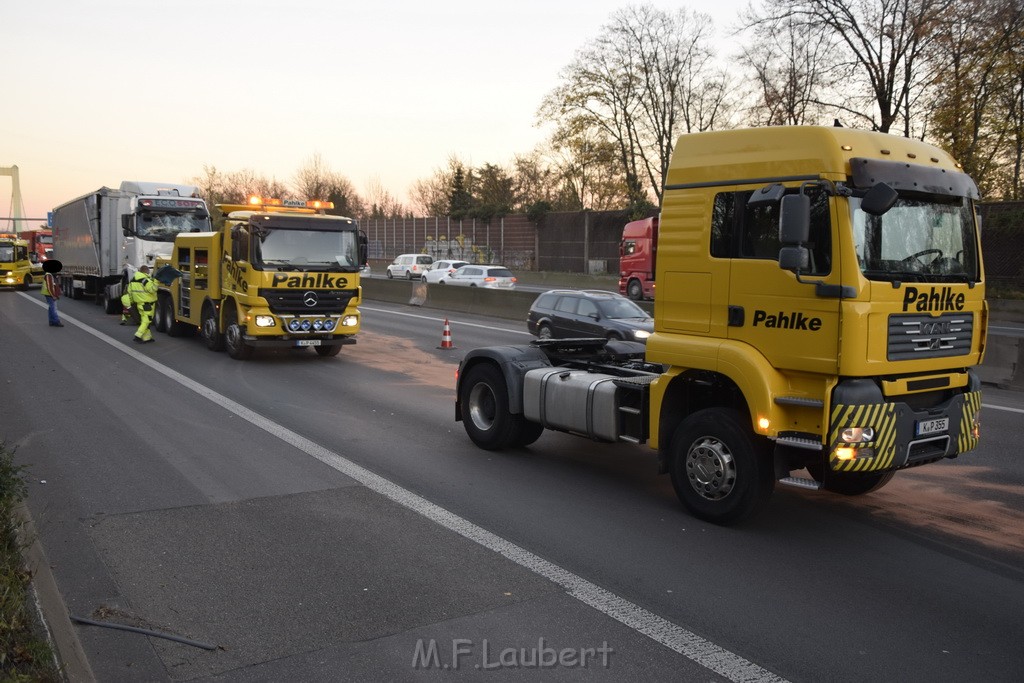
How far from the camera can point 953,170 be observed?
6637 millimetres

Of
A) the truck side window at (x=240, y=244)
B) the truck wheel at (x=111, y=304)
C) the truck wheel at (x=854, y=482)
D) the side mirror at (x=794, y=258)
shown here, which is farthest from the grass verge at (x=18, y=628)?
the truck wheel at (x=111, y=304)

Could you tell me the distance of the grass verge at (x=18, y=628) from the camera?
12.7 ft

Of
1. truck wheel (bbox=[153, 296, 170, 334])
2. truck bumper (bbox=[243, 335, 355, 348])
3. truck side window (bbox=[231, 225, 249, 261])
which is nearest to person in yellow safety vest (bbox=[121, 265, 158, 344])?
truck wheel (bbox=[153, 296, 170, 334])

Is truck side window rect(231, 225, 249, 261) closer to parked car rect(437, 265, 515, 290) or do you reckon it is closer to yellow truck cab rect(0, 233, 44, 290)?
parked car rect(437, 265, 515, 290)

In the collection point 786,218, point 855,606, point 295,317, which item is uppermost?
point 786,218

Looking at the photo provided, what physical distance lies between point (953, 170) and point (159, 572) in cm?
634

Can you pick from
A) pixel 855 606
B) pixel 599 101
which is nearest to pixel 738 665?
pixel 855 606

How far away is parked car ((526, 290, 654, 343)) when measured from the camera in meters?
17.4

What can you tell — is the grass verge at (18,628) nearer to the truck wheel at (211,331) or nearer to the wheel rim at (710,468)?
the wheel rim at (710,468)

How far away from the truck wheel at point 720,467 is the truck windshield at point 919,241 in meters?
1.47

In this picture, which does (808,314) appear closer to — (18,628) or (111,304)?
(18,628)

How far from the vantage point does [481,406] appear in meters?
A: 9.52

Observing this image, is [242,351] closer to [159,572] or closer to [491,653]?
[159,572]

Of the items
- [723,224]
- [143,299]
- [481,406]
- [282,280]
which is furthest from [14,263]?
[723,224]
